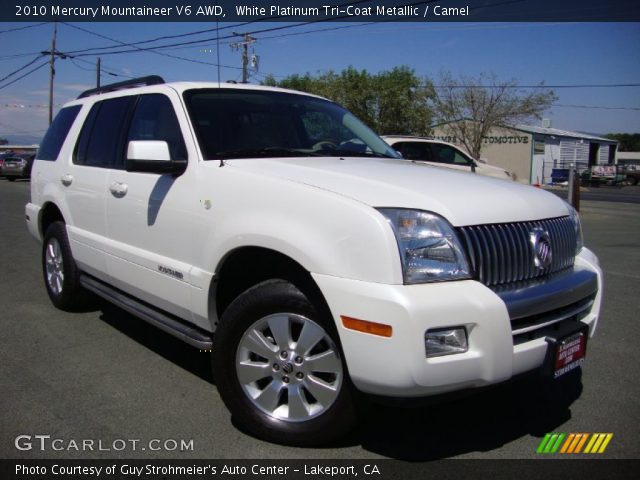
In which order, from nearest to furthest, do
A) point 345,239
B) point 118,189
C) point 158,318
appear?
1. point 345,239
2. point 158,318
3. point 118,189

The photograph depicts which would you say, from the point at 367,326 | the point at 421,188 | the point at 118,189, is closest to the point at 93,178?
the point at 118,189

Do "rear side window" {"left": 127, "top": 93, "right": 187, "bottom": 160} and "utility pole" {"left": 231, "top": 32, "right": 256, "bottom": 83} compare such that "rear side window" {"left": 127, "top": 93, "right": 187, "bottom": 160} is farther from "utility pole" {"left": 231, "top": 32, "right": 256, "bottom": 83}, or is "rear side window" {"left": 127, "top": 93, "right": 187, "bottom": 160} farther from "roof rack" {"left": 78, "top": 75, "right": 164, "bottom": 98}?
"utility pole" {"left": 231, "top": 32, "right": 256, "bottom": 83}

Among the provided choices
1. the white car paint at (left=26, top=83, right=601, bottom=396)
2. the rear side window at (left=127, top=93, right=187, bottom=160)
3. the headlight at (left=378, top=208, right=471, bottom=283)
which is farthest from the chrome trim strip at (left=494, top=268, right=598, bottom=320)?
the rear side window at (left=127, top=93, right=187, bottom=160)

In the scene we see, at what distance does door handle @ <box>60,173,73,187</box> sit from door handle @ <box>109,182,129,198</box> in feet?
2.87

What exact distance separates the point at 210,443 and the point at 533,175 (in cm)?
4751

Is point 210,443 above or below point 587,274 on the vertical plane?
below

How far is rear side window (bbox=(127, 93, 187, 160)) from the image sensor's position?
363cm

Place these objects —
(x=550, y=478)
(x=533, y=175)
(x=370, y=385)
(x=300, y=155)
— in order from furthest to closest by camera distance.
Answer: (x=533, y=175) → (x=300, y=155) → (x=550, y=478) → (x=370, y=385)

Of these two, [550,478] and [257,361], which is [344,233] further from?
[550,478]

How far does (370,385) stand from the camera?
2.45m

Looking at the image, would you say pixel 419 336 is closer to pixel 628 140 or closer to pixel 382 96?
pixel 382 96

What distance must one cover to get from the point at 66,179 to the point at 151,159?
193 cm

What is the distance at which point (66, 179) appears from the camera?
484 centimetres

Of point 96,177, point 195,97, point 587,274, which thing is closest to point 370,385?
point 587,274
